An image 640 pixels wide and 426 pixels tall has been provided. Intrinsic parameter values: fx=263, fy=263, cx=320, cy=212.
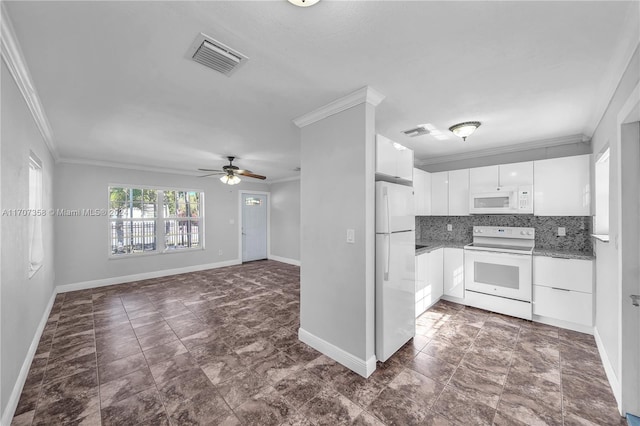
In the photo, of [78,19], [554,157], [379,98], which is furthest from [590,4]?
[554,157]

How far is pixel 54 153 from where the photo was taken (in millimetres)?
4266

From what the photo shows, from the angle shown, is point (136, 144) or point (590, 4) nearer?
point (590, 4)

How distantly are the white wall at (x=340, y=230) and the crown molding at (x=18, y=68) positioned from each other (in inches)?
82.5

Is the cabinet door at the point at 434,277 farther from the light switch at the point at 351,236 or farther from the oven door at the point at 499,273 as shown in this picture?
the light switch at the point at 351,236

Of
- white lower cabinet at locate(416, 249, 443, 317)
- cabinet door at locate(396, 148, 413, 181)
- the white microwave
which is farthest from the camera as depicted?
the white microwave

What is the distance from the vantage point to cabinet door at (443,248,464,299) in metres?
3.94

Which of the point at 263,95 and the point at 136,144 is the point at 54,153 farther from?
the point at 263,95

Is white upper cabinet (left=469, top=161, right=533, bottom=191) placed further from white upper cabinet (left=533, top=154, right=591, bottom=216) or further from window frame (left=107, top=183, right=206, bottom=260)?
window frame (left=107, top=183, right=206, bottom=260)

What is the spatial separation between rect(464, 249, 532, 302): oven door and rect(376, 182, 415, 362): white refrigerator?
1.51m

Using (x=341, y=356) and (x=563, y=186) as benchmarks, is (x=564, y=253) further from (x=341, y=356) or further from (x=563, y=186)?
(x=341, y=356)

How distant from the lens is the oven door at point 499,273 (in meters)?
3.38

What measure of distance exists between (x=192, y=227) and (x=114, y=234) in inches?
60.3

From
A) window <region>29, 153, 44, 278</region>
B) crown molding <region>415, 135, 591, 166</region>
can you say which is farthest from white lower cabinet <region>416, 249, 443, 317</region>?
window <region>29, 153, 44, 278</region>

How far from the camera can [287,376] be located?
7.45 feet
